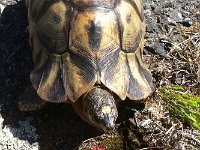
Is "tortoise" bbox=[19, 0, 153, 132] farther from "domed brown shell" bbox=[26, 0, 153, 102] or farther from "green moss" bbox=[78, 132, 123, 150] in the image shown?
"green moss" bbox=[78, 132, 123, 150]

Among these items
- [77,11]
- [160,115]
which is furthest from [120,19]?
[160,115]

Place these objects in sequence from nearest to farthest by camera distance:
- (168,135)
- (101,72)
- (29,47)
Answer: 1. (101,72)
2. (168,135)
3. (29,47)

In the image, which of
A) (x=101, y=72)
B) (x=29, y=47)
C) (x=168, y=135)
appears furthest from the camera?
(x=29, y=47)

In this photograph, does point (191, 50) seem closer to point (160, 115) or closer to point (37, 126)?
point (160, 115)

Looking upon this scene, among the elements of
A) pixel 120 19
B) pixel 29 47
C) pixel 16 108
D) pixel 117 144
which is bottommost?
pixel 117 144

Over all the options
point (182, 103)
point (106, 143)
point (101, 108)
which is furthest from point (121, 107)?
point (101, 108)

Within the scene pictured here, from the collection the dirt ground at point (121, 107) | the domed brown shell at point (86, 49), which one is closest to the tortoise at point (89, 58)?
the domed brown shell at point (86, 49)

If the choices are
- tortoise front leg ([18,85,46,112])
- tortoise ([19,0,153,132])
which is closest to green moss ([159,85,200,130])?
tortoise ([19,0,153,132])

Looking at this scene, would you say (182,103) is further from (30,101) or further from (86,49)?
(30,101)
